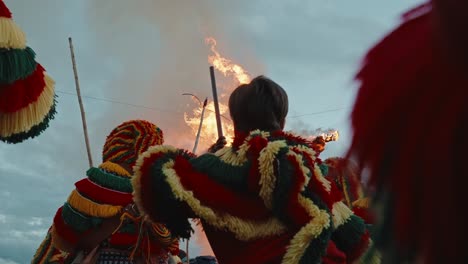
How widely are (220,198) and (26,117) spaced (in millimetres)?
955

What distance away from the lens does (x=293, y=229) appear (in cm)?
Answer: 210

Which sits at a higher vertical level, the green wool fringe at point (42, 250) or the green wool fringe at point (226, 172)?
the green wool fringe at point (42, 250)

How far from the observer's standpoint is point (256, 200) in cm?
215

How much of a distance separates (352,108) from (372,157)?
0.27ft

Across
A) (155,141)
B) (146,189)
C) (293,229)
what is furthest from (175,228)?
(155,141)

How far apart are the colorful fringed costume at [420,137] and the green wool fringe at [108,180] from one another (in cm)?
266

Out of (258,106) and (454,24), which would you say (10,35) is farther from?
(454,24)

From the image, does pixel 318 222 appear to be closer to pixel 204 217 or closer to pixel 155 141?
pixel 204 217

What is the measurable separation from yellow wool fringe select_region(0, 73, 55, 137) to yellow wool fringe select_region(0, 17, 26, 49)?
26 centimetres

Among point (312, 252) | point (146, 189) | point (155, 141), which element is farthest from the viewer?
point (155, 141)

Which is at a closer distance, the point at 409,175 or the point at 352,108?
the point at 409,175

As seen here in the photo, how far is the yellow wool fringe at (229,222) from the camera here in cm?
208

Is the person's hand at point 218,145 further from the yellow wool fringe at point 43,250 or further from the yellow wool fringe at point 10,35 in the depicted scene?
the yellow wool fringe at point 43,250

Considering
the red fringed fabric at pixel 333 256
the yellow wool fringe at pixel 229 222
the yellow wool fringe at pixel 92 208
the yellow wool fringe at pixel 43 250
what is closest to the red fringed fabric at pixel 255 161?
the yellow wool fringe at pixel 229 222
